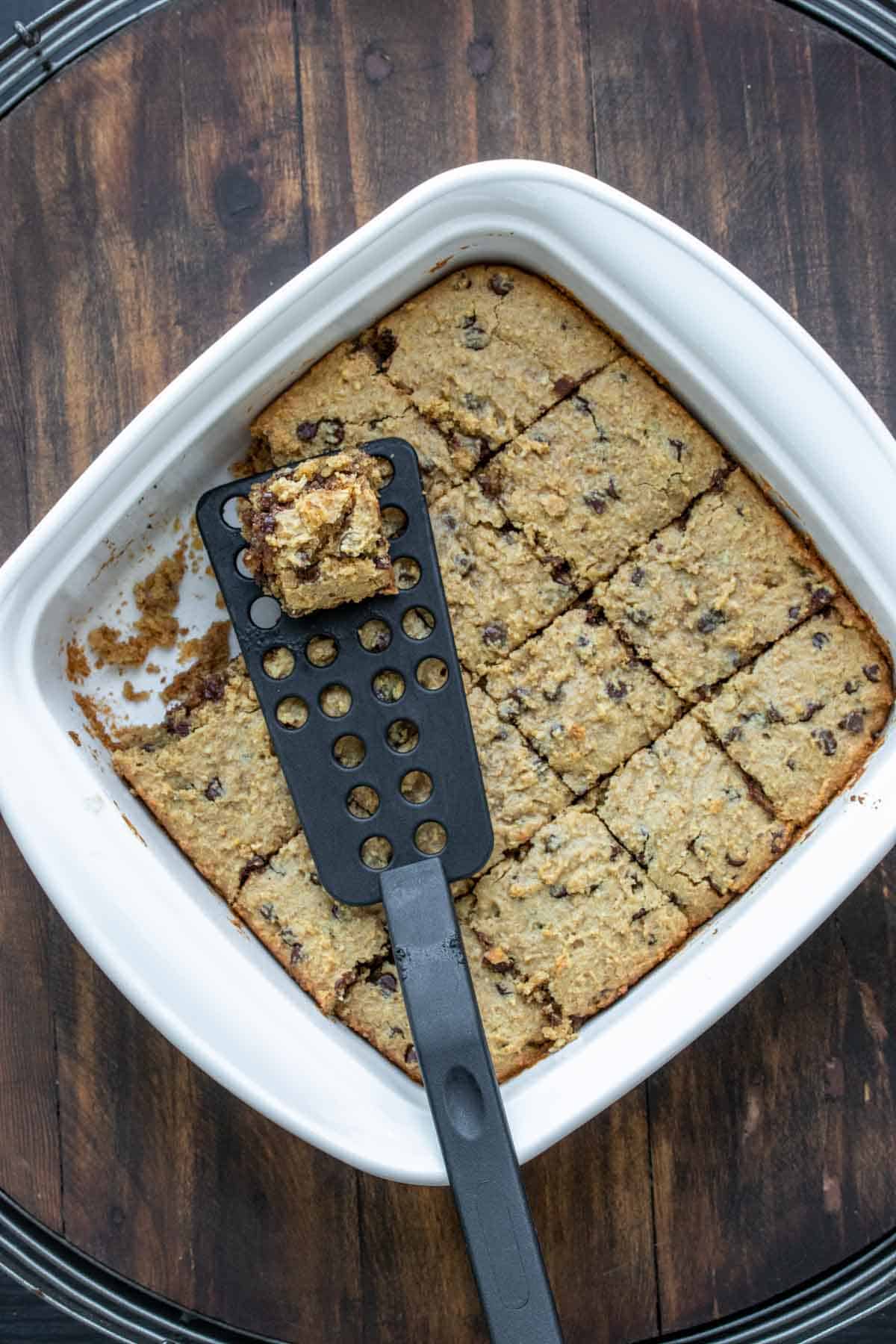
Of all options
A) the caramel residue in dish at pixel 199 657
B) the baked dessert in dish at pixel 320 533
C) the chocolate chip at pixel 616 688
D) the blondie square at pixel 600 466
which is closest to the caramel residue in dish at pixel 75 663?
the caramel residue in dish at pixel 199 657

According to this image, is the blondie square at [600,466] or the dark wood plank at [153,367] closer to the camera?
the blondie square at [600,466]

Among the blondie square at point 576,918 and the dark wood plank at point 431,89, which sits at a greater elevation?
the dark wood plank at point 431,89

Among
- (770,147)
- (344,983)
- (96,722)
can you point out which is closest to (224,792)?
(96,722)

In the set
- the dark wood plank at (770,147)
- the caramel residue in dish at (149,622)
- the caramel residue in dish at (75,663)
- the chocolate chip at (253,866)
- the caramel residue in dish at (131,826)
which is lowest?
the chocolate chip at (253,866)

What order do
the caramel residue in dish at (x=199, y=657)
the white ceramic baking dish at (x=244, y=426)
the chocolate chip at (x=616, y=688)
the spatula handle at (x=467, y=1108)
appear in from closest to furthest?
the spatula handle at (x=467, y=1108) → the white ceramic baking dish at (x=244, y=426) → the chocolate chip at (x=616, y=688) → the caramel residue in dish at (x=199, y=657)

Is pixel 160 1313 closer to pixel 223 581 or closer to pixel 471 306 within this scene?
pixel 223 581

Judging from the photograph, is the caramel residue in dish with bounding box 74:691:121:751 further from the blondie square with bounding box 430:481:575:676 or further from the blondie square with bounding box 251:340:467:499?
the blondie square with bounding box 430:481:575:676

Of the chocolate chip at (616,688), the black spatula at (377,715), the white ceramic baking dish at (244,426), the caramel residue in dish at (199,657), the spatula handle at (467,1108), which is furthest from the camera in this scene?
the caramel residue in dish at (199,657)

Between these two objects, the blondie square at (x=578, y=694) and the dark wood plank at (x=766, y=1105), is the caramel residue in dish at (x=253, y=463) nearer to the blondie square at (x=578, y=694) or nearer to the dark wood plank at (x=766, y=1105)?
the blondie square at (x=578, y=694)
